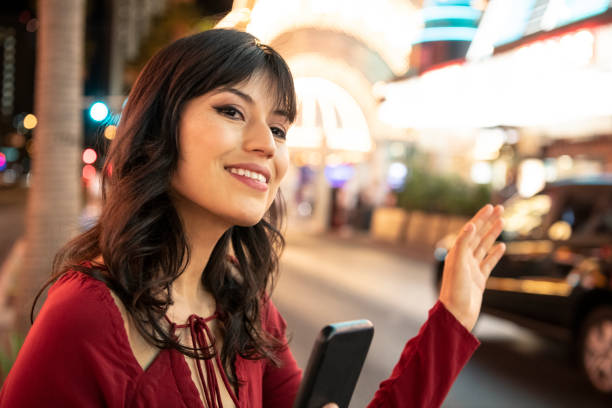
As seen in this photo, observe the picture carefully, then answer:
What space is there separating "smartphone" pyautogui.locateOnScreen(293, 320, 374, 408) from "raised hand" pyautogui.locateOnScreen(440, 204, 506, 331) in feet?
1.01

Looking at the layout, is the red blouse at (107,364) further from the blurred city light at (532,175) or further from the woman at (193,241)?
the blurred city light at (532,175)

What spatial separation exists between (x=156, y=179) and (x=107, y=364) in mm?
429

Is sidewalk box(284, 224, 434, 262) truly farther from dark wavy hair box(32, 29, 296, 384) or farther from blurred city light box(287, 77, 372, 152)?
dark wavy hair box(32, 29, 296, 384)

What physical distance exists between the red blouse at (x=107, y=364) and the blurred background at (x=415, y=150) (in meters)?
0.81

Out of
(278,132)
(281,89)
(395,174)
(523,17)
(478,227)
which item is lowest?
(395,174)

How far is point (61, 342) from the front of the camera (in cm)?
120

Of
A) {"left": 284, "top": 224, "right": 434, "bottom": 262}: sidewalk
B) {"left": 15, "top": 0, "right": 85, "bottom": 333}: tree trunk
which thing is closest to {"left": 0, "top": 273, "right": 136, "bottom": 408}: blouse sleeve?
{"left": 15, "top": 0, "right": 85, "bottom": 333}: tree trunk

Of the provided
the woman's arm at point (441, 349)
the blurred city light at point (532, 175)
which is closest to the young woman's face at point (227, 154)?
the woman's arm at point (441, 349)

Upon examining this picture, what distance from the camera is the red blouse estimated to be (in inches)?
46.8

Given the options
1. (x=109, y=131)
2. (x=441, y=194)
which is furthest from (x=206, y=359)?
(x=441, y=194)

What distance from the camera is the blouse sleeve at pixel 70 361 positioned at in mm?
1182

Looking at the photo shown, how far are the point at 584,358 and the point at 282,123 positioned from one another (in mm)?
5559

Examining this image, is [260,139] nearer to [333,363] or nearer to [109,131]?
[333,363]

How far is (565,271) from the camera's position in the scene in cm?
652
